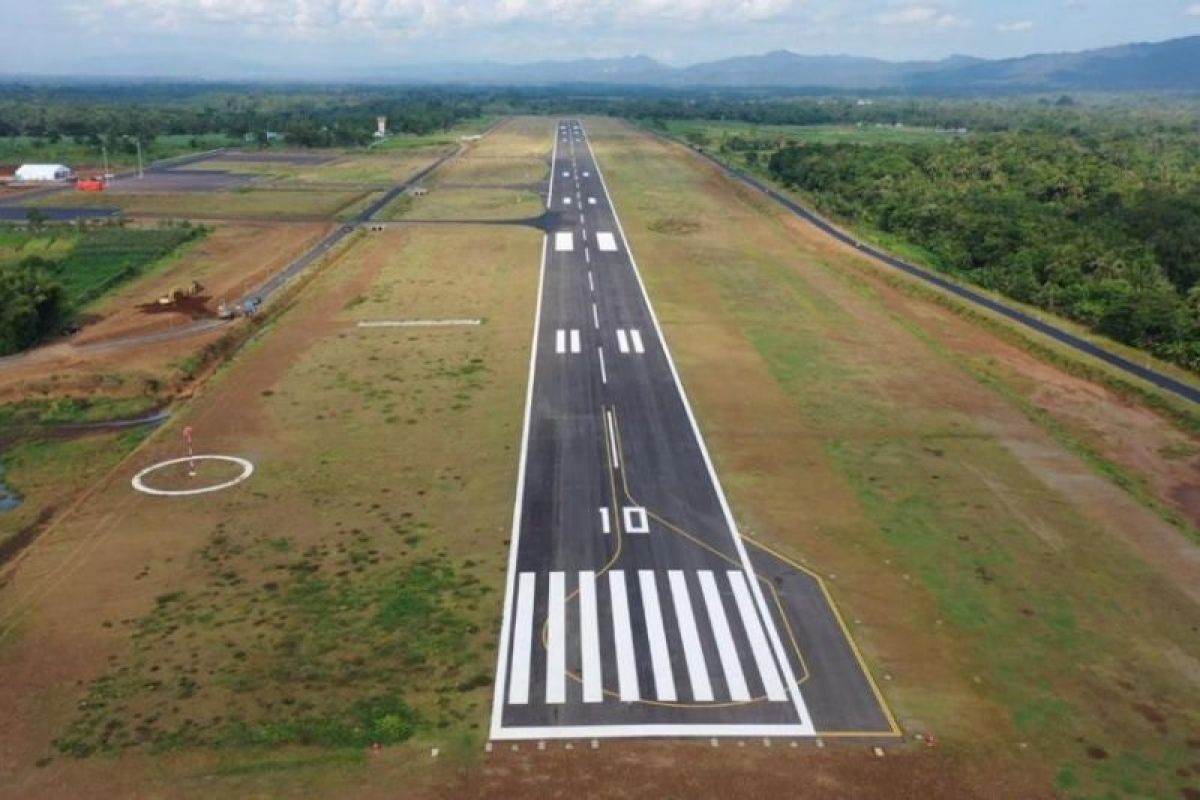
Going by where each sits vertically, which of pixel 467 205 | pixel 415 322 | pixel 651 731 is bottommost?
pixel 651 731

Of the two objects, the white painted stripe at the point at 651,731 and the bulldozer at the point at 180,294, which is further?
the bulldozer at the point at 180,294

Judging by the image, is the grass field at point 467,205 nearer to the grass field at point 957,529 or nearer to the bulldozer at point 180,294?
the bulldozer at point 180,294

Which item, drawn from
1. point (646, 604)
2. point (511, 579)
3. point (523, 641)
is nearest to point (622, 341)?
point (511, 579)

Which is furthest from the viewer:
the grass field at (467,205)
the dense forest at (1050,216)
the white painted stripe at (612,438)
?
the grass field at (467,205)

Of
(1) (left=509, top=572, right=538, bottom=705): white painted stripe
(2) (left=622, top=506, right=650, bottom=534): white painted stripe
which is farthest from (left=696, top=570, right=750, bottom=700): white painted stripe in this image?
(1) (left=509, top=572, right=538, bottom=705): white painted stripe

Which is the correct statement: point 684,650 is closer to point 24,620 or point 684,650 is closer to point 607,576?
point 607,576

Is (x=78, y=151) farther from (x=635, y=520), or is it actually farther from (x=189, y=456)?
(x=635, y=520)

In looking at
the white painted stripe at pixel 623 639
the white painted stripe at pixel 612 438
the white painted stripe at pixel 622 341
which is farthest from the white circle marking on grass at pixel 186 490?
the white painted stripe at pixel 622 341

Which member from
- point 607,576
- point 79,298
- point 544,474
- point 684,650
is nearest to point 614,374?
point 544,474
